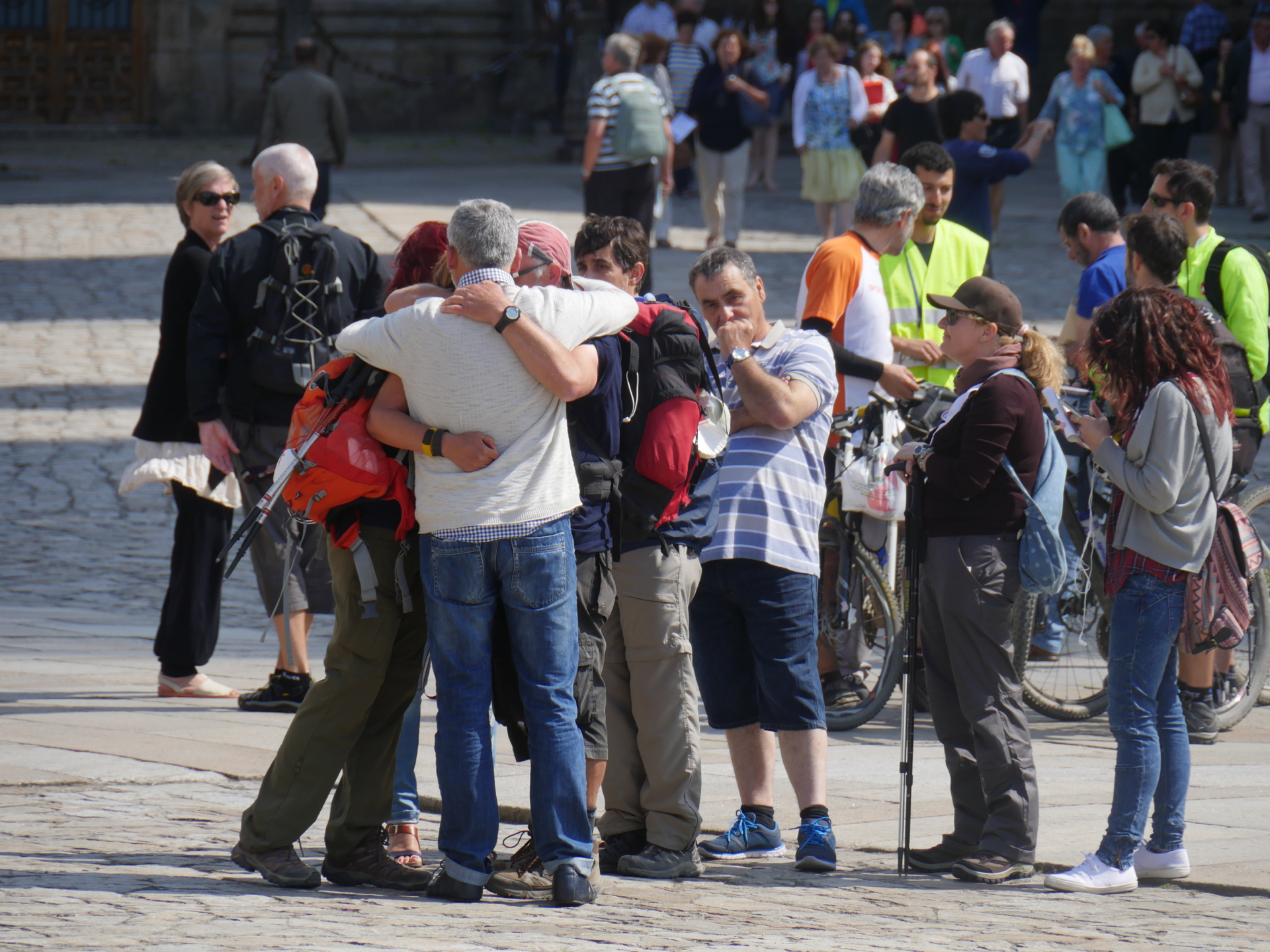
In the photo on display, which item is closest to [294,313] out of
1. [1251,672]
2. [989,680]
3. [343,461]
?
[343,461]

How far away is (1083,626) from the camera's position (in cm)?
719

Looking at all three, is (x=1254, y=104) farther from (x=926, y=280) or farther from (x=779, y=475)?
(x=779, y=475)

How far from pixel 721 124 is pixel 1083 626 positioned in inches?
376

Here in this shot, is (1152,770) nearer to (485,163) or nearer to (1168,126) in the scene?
(1168,126)

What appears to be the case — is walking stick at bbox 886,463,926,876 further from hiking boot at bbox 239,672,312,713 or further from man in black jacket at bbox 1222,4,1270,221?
man in black jacket at bbox 1222,4,1270,221

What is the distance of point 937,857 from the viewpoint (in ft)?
16.9

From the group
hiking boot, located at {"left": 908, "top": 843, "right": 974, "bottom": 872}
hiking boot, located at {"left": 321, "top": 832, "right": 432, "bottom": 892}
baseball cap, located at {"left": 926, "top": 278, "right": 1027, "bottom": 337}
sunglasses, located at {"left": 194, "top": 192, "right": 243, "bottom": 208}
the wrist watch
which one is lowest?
hiking boot, located at {"left": 321, "top": 832, "right": 432, "bottom": 892}

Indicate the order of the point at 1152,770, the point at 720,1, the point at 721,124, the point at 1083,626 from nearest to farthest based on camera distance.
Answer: the point at 1152,770 < the point at 1083,626 < the point at 721,124 < the point at 720,1

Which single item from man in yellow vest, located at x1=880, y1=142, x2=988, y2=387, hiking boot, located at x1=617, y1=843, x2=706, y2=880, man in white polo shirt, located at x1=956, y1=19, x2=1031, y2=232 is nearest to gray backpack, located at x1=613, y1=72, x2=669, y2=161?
man in white polo shirt, located at x1=956, y1=19, x2=1031, y2=232

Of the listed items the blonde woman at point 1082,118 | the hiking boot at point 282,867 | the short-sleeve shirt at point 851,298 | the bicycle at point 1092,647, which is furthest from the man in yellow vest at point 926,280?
the blonde woman at point 1082,118

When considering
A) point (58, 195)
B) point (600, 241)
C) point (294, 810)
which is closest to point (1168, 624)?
point (600, 241)

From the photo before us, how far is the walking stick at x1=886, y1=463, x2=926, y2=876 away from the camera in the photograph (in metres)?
5.04

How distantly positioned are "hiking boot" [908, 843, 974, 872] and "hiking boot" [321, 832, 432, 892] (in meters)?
1.39

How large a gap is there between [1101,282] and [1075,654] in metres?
1.52
